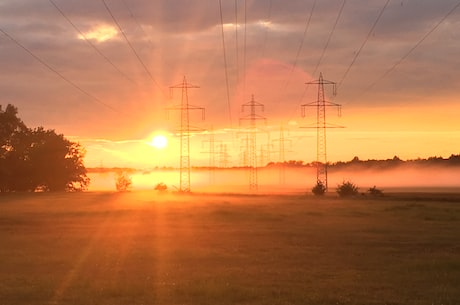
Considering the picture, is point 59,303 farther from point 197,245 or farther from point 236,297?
point 197,245

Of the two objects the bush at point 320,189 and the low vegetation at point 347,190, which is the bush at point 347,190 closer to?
the low vegetation at point 347,190

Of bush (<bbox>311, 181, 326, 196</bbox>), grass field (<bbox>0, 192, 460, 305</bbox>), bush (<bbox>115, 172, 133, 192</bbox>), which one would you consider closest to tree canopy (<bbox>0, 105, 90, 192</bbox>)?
bush (<bbox>115, 172, 133, 192</bbox>)

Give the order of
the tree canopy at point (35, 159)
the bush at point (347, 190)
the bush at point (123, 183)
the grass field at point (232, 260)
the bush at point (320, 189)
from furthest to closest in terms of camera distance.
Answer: the bush at point (123, 183) < the tree canopy at point (35, 159) < the bush at point (320, 189) < the bush at point (347, 190) < the grass field at point (232, 260)

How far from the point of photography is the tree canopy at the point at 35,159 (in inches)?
5241

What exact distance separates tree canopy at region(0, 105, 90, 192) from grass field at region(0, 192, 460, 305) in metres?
73.8

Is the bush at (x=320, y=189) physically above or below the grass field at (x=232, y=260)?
above

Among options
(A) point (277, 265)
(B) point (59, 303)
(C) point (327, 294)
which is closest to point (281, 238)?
(A) point (277, 265)

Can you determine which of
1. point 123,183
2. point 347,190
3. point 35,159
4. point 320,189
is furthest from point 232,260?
point 123,183

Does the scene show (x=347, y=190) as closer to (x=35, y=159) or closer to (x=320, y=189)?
(x=320, y=189)

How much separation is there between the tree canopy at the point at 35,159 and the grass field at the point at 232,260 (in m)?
73.8

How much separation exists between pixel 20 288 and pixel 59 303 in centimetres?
351

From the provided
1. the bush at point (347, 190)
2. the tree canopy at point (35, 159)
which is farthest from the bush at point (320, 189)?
the tree canopy at point (35, 159)

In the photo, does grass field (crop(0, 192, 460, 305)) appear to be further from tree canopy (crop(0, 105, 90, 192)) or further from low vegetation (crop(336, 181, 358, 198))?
tree canopy (crop(0, 105, 90, 192))

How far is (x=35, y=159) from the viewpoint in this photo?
443ft
